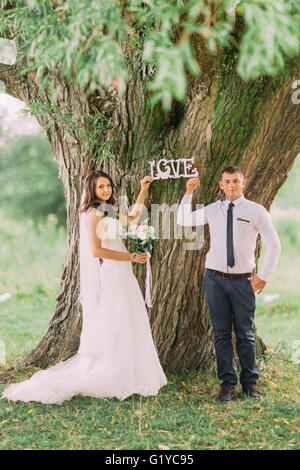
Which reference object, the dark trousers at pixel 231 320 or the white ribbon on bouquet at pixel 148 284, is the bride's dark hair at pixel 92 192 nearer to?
the white ribbon on bouquet at pixel 148 284

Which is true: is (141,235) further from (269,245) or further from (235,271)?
(269,245)

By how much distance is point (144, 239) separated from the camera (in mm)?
4527

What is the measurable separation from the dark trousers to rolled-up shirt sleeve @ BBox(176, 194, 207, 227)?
18.3 inches

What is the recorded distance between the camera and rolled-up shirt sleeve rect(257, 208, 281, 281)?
421 centimetres

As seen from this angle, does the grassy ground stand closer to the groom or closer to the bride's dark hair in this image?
the groom

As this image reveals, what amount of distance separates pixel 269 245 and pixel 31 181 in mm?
10597

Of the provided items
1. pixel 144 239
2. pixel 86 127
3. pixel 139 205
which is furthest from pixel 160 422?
pixel 86 127

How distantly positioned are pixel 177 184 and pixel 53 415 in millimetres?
2246

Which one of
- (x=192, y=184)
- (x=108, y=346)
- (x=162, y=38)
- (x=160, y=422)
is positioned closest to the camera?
(x=162, y=38)

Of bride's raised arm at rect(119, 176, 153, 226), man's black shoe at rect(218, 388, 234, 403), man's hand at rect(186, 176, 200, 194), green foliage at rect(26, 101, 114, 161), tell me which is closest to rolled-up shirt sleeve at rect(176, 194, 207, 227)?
man's hand at rect(186, 176, 200, 194)

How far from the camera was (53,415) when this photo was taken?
4133 millimetres

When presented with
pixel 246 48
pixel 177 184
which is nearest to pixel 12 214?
pixel 177 184

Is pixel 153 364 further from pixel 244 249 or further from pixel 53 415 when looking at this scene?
pixel 244 249

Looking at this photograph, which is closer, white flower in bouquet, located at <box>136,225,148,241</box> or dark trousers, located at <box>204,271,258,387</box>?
dark trousers, located at <box>204,271,258,387</box>
